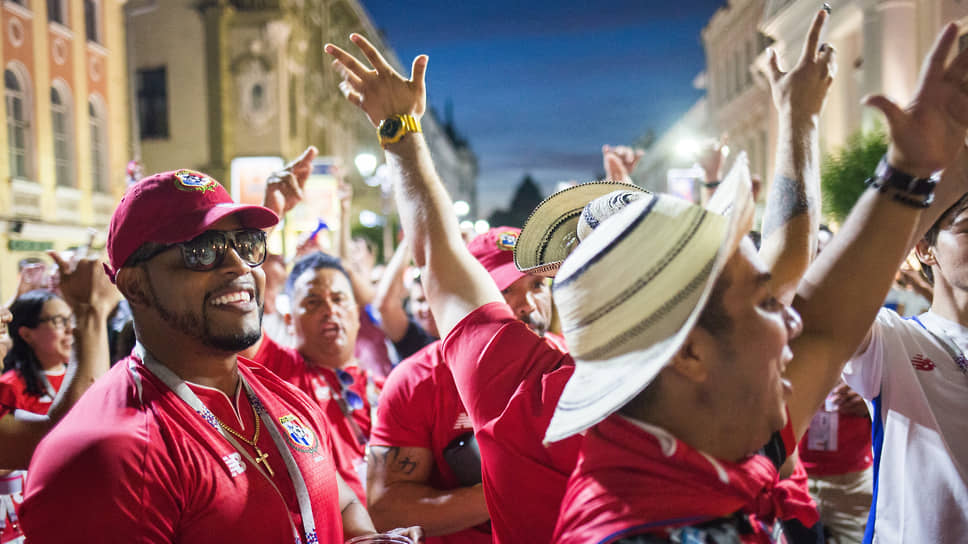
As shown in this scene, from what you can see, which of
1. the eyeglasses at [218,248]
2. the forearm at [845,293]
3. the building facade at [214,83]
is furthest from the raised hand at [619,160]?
the building facade at [214,83]

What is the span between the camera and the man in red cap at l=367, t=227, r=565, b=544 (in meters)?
2.79

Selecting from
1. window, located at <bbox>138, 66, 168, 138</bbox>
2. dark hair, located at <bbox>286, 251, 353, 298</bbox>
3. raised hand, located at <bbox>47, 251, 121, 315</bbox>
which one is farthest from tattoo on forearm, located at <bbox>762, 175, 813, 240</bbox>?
window, located at <bbox>138, 66, 168, 138</bbox>

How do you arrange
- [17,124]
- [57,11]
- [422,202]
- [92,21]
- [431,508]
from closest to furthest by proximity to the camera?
[422,202] < [431,508] < [17,124] < [57,11] < [92,21]

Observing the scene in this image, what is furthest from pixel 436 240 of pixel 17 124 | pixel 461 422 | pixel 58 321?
pixel 17 124

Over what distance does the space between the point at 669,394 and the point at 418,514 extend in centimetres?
166

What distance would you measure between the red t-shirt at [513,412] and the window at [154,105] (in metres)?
32.6

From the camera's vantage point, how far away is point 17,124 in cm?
1617

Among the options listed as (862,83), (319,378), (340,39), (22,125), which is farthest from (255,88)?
(319,378)

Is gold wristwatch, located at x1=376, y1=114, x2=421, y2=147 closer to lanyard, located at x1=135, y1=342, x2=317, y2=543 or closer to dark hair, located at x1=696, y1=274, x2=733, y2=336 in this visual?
lanyard, located at x1=135, y1=342, x2=317, y2=543

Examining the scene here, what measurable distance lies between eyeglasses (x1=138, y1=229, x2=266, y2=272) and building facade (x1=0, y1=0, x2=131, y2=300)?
1550cm

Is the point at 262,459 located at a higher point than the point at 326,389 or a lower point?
higher

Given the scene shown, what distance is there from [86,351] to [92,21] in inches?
807

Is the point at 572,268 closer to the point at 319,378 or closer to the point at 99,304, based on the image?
the point at 99,304

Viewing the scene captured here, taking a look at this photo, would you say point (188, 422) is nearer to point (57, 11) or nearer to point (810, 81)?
point (810, 81)
